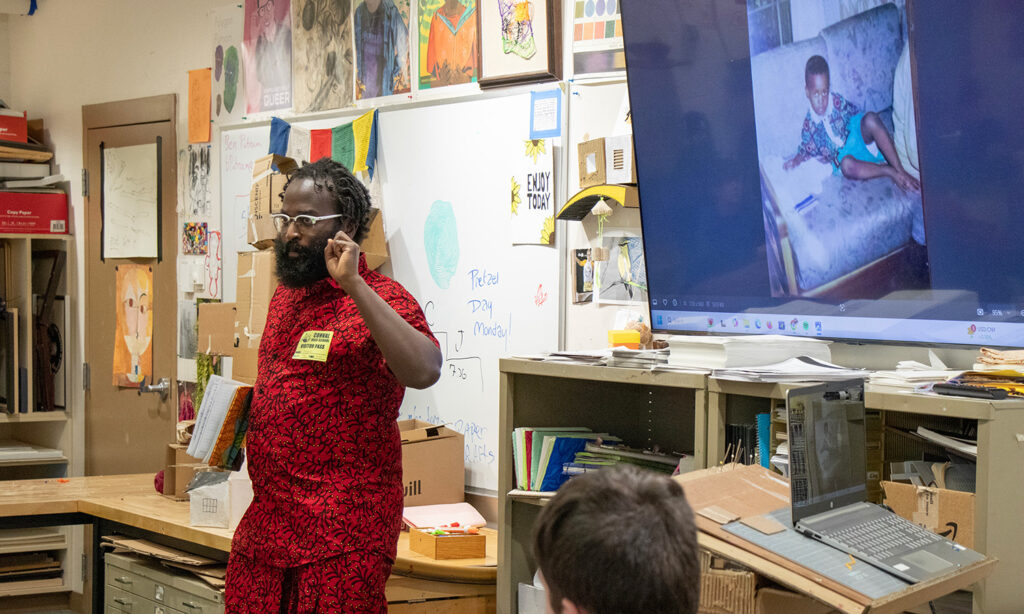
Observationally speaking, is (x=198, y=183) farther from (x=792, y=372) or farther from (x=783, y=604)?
(x=783, y=604)

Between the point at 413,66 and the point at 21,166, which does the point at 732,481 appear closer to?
the point at 413,66

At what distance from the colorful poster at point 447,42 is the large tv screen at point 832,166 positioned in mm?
870

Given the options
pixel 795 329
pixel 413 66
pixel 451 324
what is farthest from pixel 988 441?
pixel 413 66

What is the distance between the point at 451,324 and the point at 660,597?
2.43 meters

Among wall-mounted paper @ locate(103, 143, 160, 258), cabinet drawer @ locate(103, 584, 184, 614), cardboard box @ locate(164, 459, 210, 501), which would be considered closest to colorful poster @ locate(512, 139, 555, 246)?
cardboard box @ locate(164, 459, 210, 501)

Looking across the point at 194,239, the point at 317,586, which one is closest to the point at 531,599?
the point at 317,586

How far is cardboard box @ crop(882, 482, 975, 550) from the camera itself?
1759mm

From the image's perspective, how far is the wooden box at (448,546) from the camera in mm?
2875

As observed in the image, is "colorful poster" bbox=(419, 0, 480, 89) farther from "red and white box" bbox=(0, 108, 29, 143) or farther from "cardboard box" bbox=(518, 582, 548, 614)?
"red and white box" bbox=(0, 108, 29, 143)

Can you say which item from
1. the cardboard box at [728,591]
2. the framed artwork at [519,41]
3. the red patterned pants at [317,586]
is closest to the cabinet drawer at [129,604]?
the red patterned pants at [317,586]

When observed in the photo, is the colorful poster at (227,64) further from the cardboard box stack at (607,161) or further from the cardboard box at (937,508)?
the cardboard box at (937,508)

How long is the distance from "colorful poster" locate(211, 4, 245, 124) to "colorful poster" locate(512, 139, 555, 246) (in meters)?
1.58

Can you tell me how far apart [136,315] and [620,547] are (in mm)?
Result: 4310

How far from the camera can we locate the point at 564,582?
3.54ft
